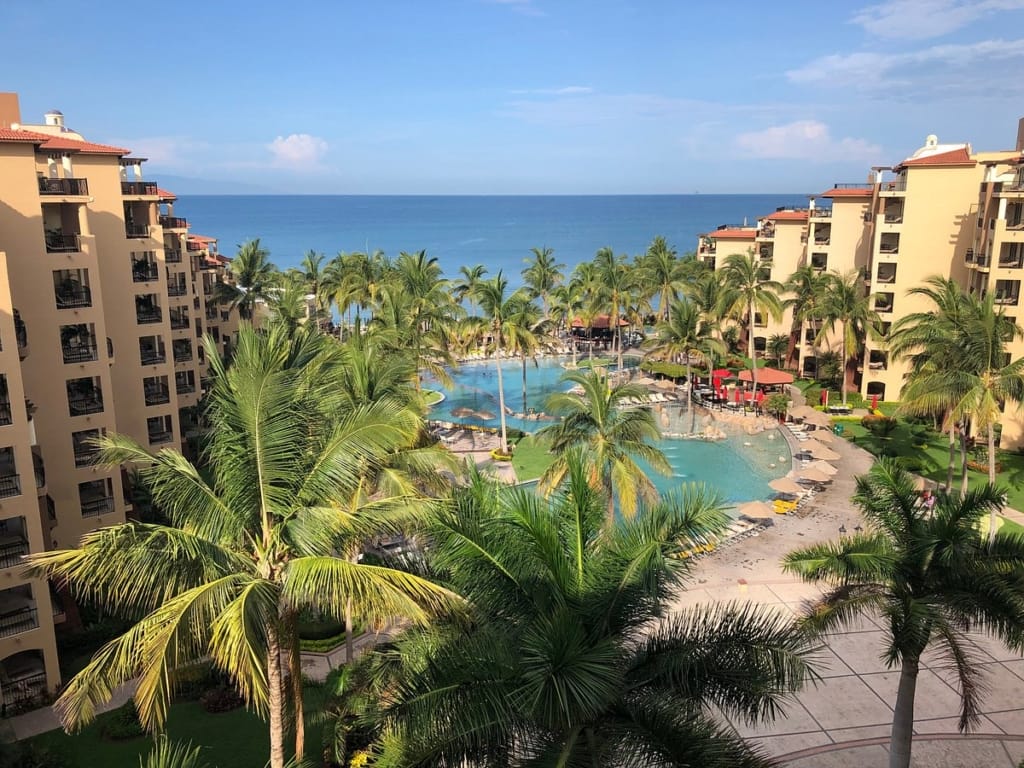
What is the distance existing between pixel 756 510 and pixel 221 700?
21.2 m

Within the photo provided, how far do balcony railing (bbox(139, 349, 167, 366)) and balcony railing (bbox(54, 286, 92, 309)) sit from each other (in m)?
6.53

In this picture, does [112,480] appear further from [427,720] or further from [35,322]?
[427,720]

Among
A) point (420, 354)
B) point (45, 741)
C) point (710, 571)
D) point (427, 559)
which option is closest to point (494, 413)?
point (420, 354)

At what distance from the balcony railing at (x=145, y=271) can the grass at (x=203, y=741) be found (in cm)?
2056

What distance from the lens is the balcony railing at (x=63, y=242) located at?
2744 cm

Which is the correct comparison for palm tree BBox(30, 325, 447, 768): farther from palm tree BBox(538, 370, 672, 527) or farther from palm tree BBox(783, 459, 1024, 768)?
palm tree BBox(538, 370, 672, 527)

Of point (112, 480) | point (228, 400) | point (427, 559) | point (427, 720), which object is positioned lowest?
point (112, 480)

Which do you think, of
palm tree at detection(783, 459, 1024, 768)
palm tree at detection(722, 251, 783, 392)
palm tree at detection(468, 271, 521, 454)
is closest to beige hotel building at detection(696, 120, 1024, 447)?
palm tree at detection(722, 251, 783, 392)

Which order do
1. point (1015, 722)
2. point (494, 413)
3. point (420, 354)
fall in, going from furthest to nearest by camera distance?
point (494, 413)
point (420, 354)
point (1015, 722)

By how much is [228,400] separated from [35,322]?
18.1 meters

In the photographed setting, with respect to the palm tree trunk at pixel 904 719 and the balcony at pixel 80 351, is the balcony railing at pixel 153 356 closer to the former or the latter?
the balcony at pixel 80 351

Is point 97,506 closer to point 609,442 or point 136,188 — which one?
point 136,188

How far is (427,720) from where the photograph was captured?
10.3 metres

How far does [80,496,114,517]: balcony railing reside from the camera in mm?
28766
